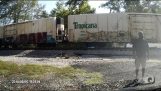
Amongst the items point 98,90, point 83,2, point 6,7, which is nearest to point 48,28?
point 98,90

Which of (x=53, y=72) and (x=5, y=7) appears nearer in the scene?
(x=53, y=72)

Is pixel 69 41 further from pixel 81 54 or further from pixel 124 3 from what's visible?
pixel 124 3

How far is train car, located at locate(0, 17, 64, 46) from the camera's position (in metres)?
36.2

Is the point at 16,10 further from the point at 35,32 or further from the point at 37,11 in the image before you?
the point at 35,32

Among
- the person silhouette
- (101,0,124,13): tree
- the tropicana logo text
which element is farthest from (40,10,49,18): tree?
the person silhouette

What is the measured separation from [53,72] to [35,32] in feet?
75.6

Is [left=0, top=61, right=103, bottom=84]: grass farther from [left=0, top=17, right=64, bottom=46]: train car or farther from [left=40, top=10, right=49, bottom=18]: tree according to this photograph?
[left=40, top=10, right=49, bottom=18]: tree

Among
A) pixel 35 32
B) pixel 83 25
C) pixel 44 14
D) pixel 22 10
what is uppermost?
pixel 22 10

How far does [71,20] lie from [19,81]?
855 inches

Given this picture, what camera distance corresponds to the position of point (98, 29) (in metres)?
34.2

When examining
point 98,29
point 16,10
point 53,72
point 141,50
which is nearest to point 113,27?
point 98,29

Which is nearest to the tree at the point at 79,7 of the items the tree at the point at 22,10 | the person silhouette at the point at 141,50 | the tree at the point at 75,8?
the tree at the point at 75,8

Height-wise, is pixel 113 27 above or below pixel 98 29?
above

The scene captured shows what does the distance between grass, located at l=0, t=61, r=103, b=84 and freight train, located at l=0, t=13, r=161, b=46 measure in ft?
50.7
